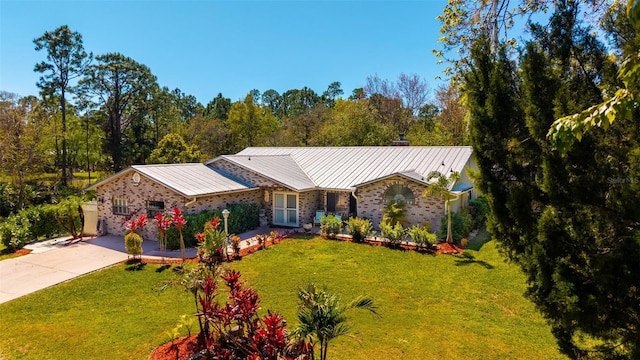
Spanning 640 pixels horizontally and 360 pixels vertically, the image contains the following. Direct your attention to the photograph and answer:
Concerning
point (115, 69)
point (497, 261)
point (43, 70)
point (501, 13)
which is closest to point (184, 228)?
point (497, 261)

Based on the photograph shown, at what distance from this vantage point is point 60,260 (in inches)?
566

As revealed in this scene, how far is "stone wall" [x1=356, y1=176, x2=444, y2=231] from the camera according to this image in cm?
1769

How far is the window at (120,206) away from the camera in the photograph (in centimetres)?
1823

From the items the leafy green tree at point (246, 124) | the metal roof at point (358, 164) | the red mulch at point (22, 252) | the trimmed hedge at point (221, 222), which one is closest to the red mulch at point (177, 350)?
the trimmed hedge at point (221, 222)

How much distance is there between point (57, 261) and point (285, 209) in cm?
1074

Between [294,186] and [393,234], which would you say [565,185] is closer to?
[393,234]

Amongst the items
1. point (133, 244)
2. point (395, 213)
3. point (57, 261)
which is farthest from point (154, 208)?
point (395, 213)

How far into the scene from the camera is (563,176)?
460cm

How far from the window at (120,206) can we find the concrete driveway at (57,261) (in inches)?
50.9

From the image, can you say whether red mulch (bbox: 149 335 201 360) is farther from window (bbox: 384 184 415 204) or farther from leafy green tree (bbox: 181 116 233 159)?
leafy green tree (bbox: 181 116 233 159)

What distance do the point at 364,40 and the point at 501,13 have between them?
43.0ft

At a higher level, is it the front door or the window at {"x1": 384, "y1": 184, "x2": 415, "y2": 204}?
the window at {"x1": 384, "y1": 184, "x2": 415, "y2": 204}

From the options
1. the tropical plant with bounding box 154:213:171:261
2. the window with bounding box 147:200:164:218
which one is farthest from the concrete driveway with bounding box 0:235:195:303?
the window with bounding box 147:200:164:218

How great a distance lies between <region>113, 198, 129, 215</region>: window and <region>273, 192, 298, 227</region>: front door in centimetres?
772
